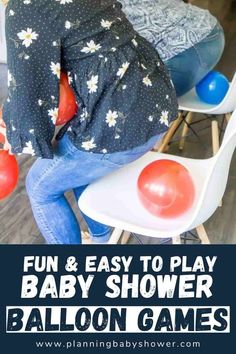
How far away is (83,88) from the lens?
114 cm

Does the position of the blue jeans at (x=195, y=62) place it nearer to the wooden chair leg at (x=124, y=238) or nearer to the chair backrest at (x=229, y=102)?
the chair backrest at (x=229, y=102)

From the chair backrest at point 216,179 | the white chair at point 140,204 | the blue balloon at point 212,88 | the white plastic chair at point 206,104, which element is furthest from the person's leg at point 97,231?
the blue balloon at point 212,88

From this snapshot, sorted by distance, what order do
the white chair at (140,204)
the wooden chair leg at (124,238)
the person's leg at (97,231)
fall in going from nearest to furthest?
1. the white chair at (140,204)
2. the person's leg at (97,231)
3. the wooden chair leg at (124,238)

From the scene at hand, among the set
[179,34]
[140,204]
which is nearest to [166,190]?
[140,204]

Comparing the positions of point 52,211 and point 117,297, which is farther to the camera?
point 52,211

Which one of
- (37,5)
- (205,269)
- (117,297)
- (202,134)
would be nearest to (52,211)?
(117,297)

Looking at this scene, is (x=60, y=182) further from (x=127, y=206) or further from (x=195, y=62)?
(x=195, y=62)

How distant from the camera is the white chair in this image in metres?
1.19

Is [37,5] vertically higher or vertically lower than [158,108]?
higher

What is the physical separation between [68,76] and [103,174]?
0.30 meters

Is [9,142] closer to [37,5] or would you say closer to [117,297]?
[37,5]

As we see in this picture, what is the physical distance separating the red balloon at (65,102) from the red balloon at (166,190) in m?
0.28

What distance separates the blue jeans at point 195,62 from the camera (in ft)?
6.11
